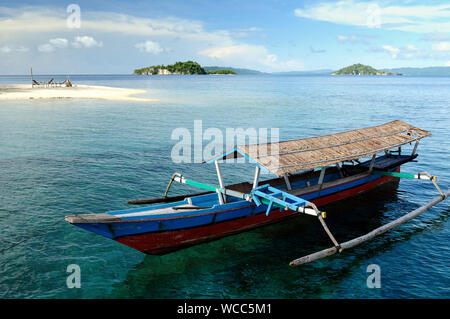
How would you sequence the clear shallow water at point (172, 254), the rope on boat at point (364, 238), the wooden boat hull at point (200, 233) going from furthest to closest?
the wooden boat hull at point (200, 233)
the rope on boat at point (364, 238)
the clear shallow water at point (172, 254)

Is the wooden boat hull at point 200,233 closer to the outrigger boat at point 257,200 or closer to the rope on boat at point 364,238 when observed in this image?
the outrigger boat at point 257,200

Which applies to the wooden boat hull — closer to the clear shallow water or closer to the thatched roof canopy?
the clear shallow water

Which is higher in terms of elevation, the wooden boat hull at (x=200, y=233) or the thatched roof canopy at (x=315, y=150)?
the thatched roof canopy at (x=315, y=150)

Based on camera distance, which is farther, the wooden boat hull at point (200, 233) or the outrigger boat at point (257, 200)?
the wooden boat hull at point (200, 233)

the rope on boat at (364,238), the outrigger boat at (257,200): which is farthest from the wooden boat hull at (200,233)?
the rope on boat at (364,238)

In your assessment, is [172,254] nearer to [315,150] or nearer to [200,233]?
[200,233]

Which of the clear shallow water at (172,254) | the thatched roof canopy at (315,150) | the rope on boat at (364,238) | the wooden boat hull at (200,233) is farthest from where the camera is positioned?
the thatched roof canopy at (315,150)

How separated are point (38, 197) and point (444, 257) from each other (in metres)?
18.5

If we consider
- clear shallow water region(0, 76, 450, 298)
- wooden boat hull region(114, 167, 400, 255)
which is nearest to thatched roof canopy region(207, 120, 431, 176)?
wooden boat hull region(114, 167, 400, 255)

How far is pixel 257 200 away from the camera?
13.9 meters

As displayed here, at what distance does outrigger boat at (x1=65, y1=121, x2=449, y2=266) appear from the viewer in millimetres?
11992

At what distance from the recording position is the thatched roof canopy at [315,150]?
13945 mm

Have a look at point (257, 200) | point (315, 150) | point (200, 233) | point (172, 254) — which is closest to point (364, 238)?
point (315, 150)

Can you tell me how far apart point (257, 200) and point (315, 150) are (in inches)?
152
